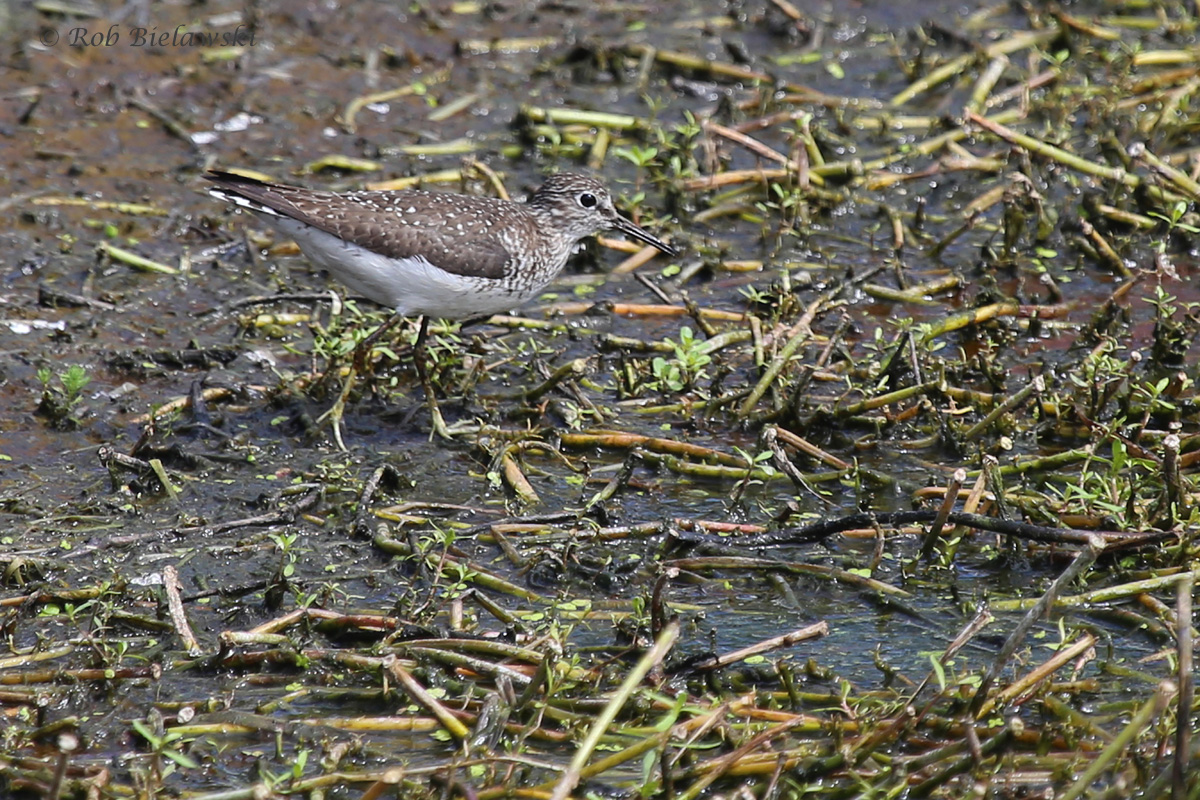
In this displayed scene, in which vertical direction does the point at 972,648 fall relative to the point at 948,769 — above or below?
below

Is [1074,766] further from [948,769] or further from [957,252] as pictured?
[957,252]

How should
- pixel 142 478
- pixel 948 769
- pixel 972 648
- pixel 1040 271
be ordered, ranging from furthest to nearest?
pixel 1040 271 → pixel 142 478 → pixel 972 648 → pixel 948 769

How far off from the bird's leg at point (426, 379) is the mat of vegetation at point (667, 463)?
5 cm

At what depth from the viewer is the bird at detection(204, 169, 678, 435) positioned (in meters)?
7.16

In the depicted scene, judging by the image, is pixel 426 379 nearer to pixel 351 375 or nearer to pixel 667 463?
pixel 351 375

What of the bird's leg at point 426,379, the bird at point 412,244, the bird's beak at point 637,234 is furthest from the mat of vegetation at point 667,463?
the bird at point 412,244

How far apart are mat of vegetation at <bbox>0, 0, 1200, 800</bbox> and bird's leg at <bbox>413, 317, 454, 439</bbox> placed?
0.16 ft

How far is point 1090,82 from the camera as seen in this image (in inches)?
427

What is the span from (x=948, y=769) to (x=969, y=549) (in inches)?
73.1

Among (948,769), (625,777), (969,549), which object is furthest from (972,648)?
(625,777)

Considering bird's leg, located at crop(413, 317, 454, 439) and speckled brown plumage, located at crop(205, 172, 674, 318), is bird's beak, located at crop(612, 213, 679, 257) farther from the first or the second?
bird's leg, located at crop(413, 317, 454, 439)

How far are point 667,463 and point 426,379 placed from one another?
4.50ft

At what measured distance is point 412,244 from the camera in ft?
23.6

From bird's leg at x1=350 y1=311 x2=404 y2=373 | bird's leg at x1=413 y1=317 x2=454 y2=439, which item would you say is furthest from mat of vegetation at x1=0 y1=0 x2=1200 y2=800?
bird's leg at x1=350 y1=311 x2=404 y2=373
